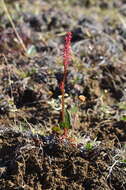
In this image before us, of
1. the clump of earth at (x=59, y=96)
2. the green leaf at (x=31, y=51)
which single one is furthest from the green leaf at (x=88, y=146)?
the green leaf at (x=31, y=51)

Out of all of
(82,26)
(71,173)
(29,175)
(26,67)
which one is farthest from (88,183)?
(82,26)

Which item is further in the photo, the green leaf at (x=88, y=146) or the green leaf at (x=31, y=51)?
the green leaf at (x=31, y=51)

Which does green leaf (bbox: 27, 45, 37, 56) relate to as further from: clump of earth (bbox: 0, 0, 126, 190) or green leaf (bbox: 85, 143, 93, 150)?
green leaf (bbox: 85, 143, 93, 150)

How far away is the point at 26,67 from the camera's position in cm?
294

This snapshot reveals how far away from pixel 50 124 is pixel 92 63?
0.84 meters

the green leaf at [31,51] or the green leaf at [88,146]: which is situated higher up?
the green leaf at [31,51]

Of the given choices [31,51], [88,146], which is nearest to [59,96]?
[88,146]

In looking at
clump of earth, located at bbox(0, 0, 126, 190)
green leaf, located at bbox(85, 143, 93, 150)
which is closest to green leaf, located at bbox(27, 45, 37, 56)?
clump of earth, located at bbox(0, 0, 126, 190)

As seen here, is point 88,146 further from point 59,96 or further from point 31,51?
point 31,51

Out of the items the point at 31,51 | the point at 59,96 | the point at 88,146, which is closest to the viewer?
the point at 88,146

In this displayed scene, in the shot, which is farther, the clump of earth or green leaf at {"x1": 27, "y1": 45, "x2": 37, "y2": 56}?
green leaf at {"x1": 27, "y1": 45, "x2": 37, "y2": 56}

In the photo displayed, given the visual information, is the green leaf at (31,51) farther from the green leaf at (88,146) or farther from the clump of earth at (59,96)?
the green leaf at (88,146)

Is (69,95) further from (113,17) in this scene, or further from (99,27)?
(113,17)

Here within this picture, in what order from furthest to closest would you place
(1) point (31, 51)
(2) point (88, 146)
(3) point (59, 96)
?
(1) point (31, 51) → (3) point (59, 96) → (2) point (88, 146)
